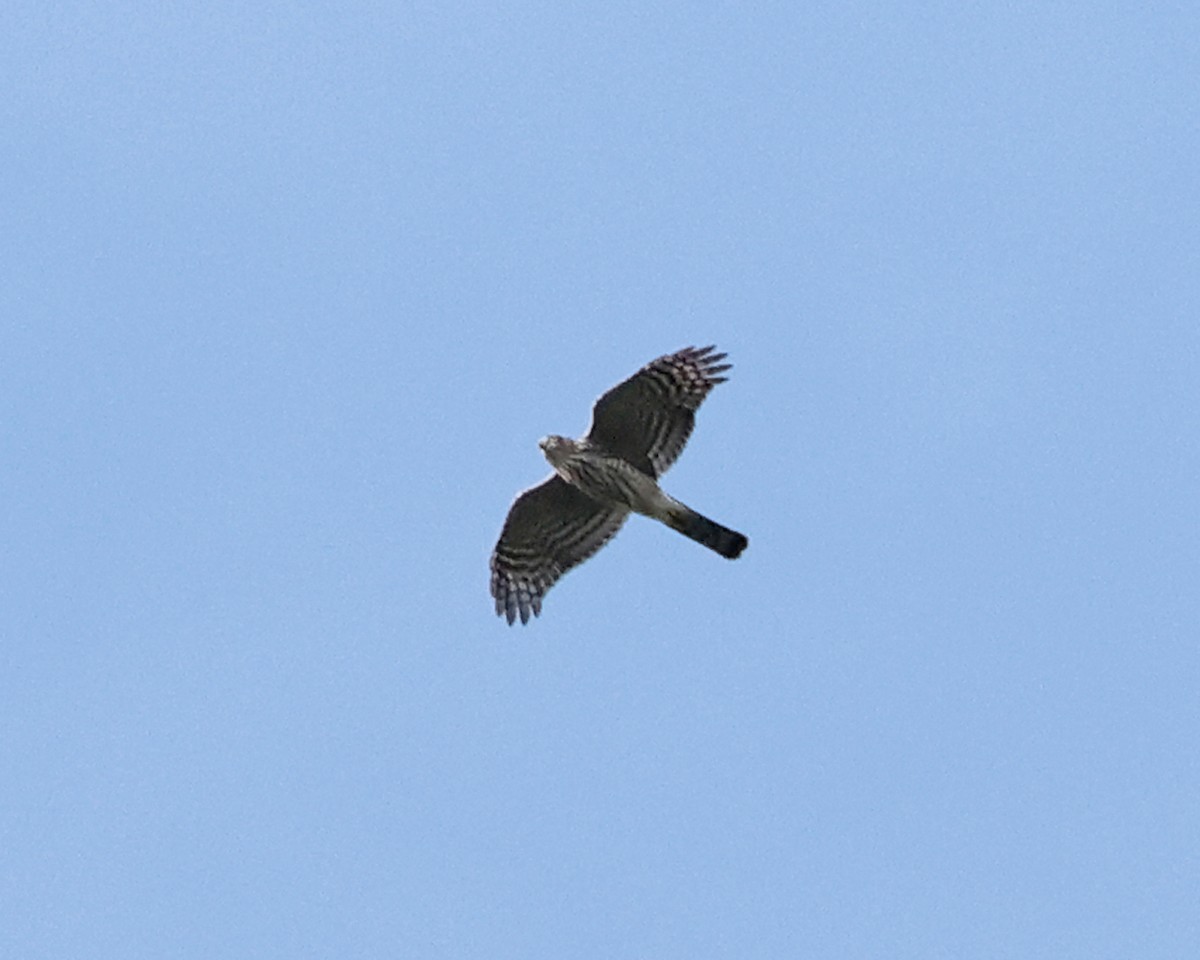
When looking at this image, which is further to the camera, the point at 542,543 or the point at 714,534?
the point at 542,543

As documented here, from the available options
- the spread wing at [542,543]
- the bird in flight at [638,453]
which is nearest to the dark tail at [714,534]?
the bird in flight at [638,453]

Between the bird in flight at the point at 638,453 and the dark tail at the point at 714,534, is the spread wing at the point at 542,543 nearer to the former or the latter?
the bird in flight at the point at 638,453

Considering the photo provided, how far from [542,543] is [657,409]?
2.13 metres

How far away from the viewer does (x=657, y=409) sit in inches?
1099

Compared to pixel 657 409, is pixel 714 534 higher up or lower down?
lower down

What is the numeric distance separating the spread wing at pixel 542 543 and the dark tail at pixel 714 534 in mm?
869

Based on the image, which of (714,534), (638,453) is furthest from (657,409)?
(714,534)

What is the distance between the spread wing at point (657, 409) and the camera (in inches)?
1093

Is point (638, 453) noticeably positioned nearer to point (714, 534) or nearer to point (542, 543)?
point (714, 534)

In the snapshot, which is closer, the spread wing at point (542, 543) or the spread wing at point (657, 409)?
the spread wing at point (657, 409)

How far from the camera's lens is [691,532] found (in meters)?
28.2

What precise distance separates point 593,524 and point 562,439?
1321mm

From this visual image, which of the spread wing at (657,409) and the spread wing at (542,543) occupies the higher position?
the spread wing at (657,409)

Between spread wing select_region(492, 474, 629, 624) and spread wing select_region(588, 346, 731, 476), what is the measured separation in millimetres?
874
